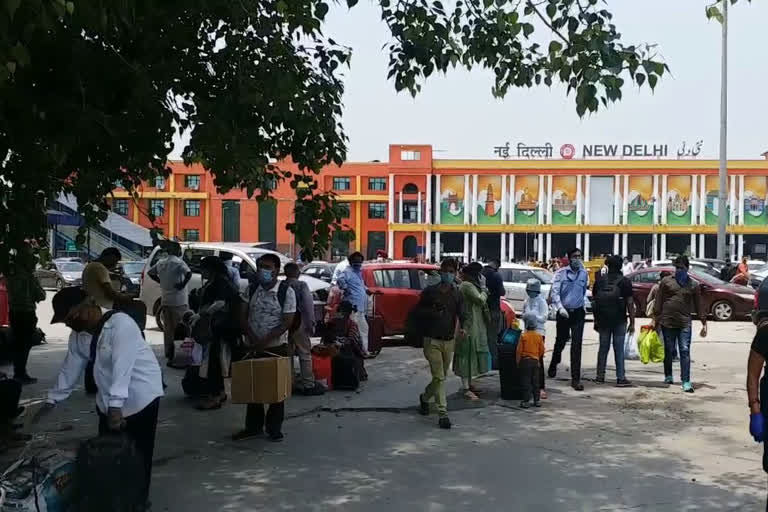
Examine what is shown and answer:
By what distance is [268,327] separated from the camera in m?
7.92

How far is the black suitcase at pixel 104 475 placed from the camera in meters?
Answer: 4.44

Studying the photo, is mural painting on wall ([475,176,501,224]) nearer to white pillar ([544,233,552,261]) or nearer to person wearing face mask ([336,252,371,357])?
white pillar ([544,233,552,261])

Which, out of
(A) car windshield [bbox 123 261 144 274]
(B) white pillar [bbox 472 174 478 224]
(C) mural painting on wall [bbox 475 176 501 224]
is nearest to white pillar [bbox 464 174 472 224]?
(B) white pillar [bbox 472 174 478 224]

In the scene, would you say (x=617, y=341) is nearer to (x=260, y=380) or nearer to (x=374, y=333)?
(x=374, y=333)

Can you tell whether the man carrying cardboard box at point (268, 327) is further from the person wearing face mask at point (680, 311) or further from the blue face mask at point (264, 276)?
the person wearing face mask at point (680, 311)

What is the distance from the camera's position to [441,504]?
5820 mm

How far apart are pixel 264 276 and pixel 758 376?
4.85 m

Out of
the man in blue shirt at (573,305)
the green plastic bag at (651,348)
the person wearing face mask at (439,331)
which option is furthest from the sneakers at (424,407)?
the green plastic bag at (651,348)

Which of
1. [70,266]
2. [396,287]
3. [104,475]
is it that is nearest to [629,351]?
[396,287]

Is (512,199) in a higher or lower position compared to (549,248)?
higher

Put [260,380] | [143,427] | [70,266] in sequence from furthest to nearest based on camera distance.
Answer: [70,266]
[260,380]
[143,427]

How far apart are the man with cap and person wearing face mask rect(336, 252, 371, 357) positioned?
824 cm

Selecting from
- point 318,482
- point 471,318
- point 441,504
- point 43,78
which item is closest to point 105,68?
point 43,78

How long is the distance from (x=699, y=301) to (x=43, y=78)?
8.14m
